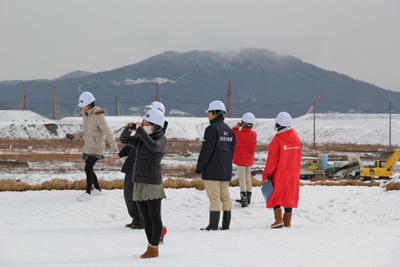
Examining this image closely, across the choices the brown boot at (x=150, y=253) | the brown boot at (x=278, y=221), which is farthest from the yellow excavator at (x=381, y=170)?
the brown boot at (x=150, y=253)

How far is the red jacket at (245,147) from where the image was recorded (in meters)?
8.57

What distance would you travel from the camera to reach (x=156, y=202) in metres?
4.71

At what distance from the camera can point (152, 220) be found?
4684 mm

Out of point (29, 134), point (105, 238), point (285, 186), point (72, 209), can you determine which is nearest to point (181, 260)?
point (105, 238)

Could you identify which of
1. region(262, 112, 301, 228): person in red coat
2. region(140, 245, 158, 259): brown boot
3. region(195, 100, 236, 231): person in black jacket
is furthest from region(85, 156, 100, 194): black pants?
region(140, 245, 158, 259): brown boot

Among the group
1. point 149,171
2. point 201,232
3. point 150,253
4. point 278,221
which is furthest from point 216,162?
point 150,253

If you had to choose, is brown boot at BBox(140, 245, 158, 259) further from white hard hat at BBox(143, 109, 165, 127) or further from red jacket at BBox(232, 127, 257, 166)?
red jacket at BBox(232, 127, 257, 166)

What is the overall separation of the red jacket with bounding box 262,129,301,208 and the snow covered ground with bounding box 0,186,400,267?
1.59 ft

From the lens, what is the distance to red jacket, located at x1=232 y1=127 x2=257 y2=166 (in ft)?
28.1

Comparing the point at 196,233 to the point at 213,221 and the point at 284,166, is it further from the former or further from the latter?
the point at 284,166

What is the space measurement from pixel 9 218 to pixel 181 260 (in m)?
4.44

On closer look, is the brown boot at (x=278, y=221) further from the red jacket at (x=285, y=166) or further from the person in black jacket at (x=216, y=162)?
the person in black jacket at (x=216, y=162)

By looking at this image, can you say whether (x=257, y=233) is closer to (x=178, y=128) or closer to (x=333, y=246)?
(x=333, y=246)

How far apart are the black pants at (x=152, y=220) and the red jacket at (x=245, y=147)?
4.03m
